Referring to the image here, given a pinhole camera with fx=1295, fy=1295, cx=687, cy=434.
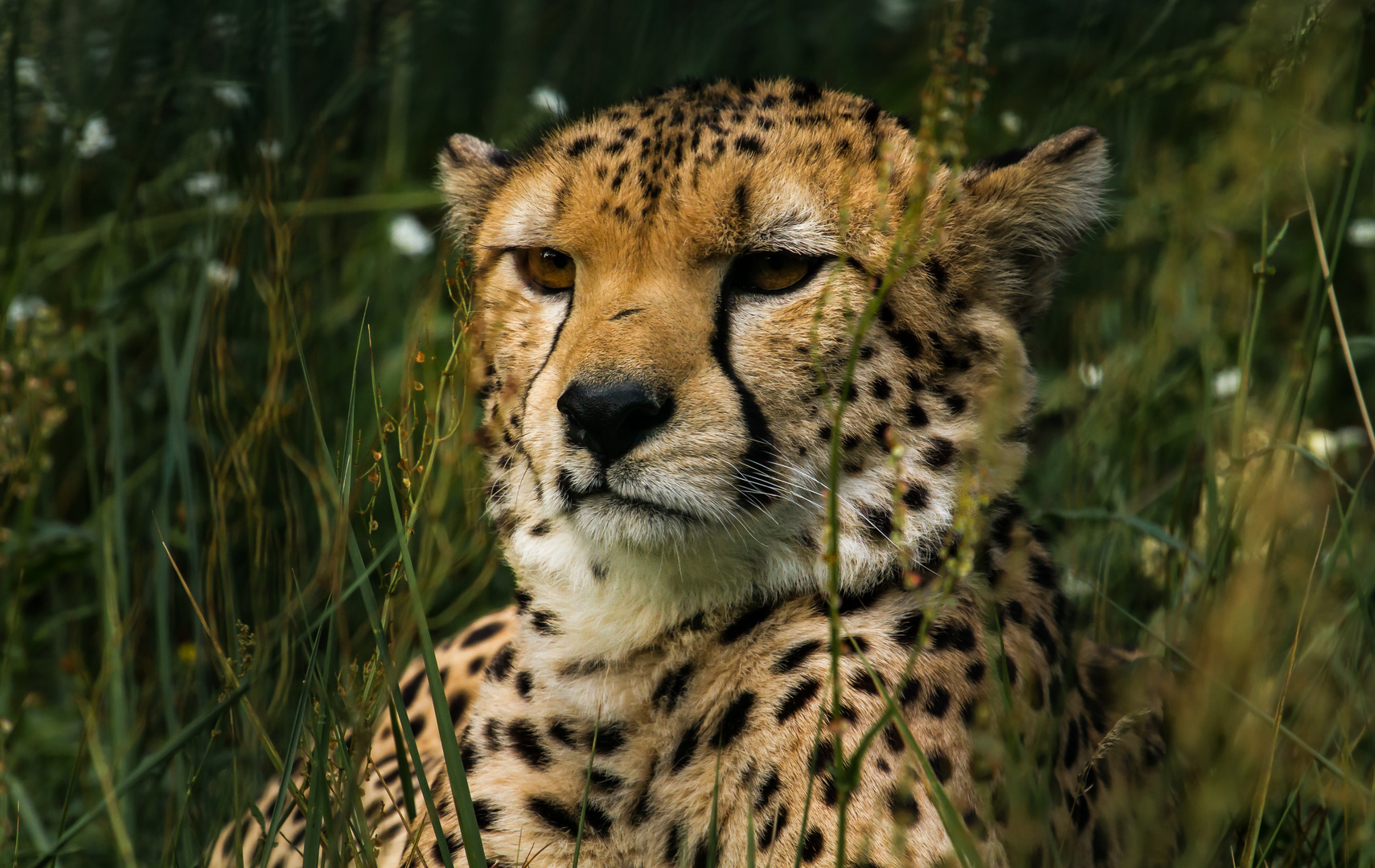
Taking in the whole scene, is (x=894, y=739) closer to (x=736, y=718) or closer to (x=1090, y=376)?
(x=736, y=718)

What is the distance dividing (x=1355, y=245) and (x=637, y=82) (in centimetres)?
223

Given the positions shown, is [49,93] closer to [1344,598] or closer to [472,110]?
[472,110]

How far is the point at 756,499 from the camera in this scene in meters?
1.64

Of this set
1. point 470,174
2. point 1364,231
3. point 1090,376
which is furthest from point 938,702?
point 1364,231

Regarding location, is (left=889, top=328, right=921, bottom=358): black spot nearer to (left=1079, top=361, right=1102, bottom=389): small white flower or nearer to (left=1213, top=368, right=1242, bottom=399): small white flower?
(left=1079, top=361, right=1102, bottom=389): small white flower

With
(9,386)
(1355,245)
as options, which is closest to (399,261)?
(9,386)

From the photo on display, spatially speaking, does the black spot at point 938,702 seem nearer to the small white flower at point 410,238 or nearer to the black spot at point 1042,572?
the black spot at point 1042,572

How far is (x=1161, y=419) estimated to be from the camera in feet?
9.86

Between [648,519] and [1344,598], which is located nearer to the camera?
[648,519]

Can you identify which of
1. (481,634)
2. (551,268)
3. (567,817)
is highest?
(551,268)

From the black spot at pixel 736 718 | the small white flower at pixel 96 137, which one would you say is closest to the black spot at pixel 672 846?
the black spot at pixel 736 718

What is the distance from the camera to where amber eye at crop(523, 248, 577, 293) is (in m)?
1.83

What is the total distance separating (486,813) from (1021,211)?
1.10 metres

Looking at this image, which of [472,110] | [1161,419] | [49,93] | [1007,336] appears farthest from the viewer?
[472,110]
